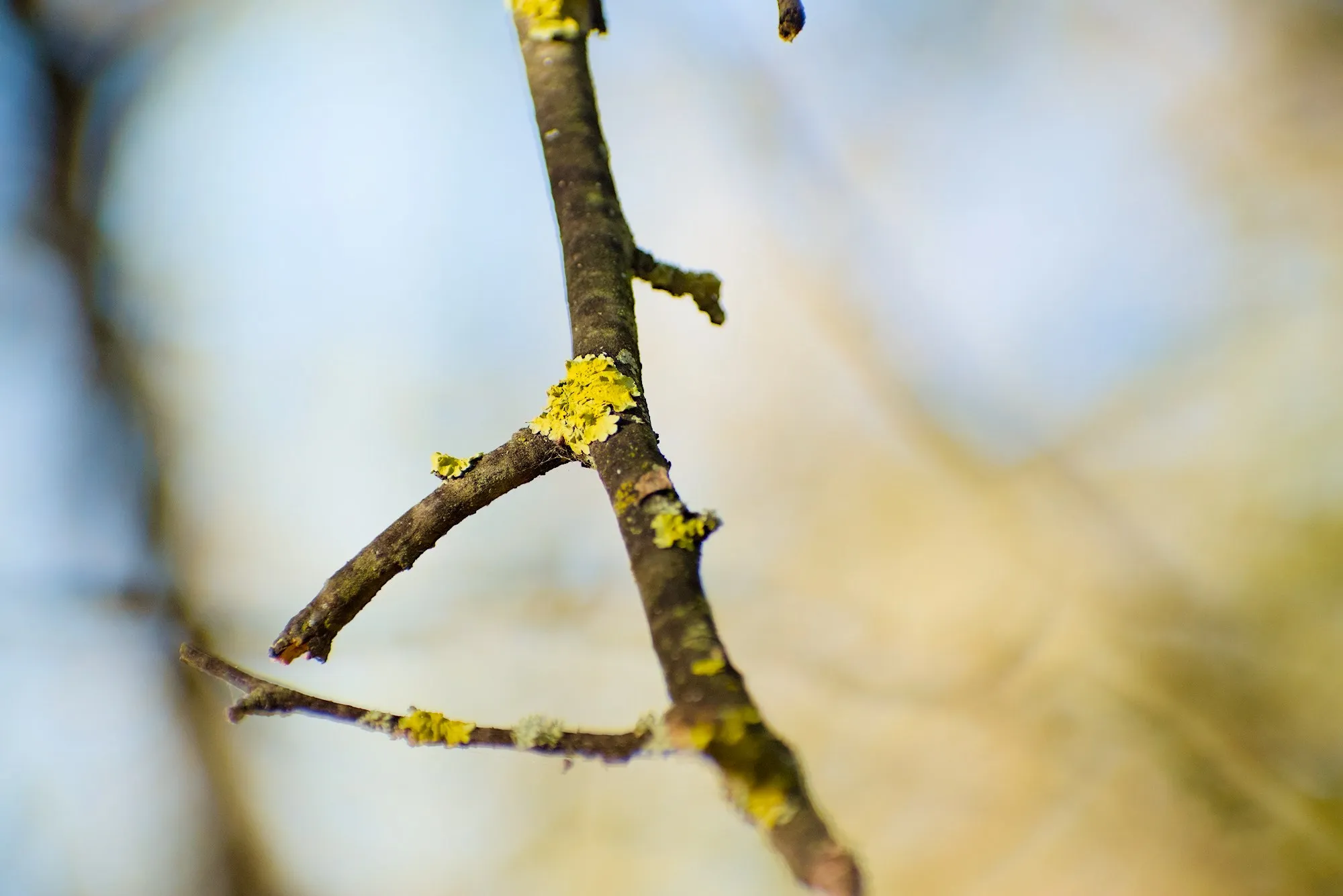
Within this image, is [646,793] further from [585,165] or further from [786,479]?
[585,165]

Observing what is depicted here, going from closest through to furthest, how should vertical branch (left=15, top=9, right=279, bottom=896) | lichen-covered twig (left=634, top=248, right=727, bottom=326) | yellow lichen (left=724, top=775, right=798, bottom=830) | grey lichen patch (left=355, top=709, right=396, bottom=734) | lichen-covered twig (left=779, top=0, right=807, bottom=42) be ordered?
yellow lichen (left=724, top=775, right=798, bottom=830) → grey lichen patch (left=355, top=709, right=396, bottom=734) → lichen-covered twig (left=779, top=0, right=807, bottom=42) → lichen-covered twig (left=634, top=248, right=727, bottom=326) → vertical branch (left=15, top=9, right=279, bottom=896)

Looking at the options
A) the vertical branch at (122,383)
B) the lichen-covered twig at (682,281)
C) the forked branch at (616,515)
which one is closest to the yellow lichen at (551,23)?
the forked branch at (616,515)

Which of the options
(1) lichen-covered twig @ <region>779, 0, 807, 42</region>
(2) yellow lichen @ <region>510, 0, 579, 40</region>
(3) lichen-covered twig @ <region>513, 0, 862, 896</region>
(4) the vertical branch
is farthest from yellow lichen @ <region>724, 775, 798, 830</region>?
(4) the vertical branch

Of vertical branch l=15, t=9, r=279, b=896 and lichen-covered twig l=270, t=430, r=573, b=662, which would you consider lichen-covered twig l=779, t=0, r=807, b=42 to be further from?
vertical branch l=15, t=9, r=279, b=896

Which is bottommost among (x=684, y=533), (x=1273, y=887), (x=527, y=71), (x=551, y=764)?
(x=684, y=533)

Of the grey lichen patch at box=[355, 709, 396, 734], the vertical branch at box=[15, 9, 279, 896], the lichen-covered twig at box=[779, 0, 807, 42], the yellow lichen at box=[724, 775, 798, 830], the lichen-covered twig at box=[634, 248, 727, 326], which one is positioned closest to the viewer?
the yellow lichen at box=[724, 775, 798, 830]

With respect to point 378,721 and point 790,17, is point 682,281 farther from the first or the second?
point 378,721

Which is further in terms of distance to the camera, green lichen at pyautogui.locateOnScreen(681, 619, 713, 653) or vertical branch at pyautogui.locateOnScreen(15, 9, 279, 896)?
vertical branch at pyautogui.locateOnScreen(15, 9, 279, 896)

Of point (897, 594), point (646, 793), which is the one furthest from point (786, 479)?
point (646, 793)
